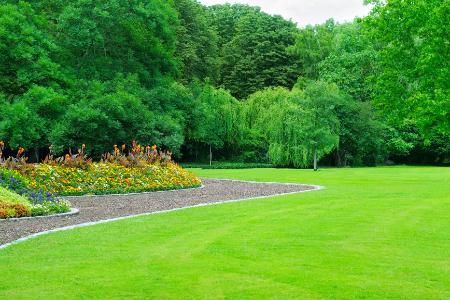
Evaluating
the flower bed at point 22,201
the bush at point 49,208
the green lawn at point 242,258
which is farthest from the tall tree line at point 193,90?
the bush at point 49,208

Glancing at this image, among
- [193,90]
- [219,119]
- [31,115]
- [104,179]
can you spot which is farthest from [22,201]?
[219,119]

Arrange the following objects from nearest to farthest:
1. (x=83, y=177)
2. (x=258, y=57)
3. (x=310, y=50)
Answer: (x=83, y=177)
(x=310, y=50)
(x=258, y=57)

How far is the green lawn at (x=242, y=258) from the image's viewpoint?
6.50 m

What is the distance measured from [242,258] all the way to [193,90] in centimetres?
3816

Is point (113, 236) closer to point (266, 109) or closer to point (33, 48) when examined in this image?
point (33, 48)

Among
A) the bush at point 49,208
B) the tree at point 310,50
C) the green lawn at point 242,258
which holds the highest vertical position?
the tree at point 310,50

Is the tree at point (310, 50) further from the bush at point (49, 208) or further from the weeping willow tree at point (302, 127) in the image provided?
the bush at point (49, 208)

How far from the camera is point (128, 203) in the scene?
1628 cm

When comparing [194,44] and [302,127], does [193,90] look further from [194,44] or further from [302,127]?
[302,127]

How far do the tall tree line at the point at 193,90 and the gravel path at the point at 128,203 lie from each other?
8.79 metres

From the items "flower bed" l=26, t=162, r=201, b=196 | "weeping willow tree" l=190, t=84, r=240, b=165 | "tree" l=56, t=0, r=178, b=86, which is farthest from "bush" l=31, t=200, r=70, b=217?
"weeping willow tree" l=190, t=84, r=240, b=165

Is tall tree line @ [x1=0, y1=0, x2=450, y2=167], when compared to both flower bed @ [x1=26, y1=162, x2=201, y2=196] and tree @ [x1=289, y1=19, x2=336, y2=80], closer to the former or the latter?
tree @ [x1=289, y1=19, x2=336, y2=80]

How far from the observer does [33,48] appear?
3044 cm

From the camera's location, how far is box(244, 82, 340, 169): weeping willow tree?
137 feet
